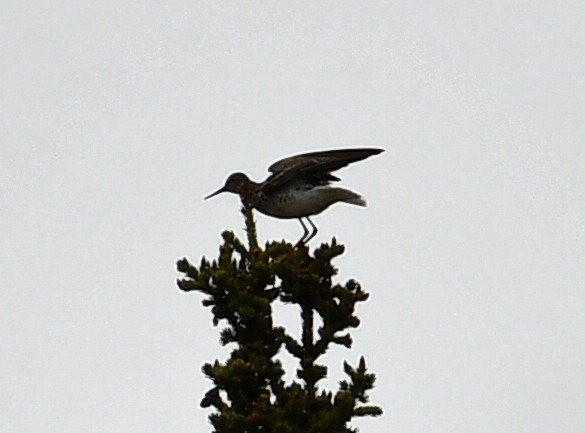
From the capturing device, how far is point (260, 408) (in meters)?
9.77

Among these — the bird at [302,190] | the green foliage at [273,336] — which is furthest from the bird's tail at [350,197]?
the green foliage at [273,336]

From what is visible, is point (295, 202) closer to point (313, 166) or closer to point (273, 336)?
point (313, 166)

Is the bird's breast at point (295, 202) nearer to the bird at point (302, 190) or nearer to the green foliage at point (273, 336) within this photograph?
the bird at point (302, 190)

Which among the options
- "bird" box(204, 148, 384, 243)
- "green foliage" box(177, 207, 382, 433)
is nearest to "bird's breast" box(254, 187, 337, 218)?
"bird" box(204, 148, 384, 243)

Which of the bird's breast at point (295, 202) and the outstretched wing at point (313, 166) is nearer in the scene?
the outstretched wing at point (313, 166)

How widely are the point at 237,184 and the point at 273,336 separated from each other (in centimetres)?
281

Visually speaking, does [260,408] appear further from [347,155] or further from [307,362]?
[347,155]

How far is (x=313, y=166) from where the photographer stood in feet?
39.9

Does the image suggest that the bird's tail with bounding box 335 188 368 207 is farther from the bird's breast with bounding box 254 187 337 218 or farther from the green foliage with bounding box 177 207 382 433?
the green foliage with bounding box 177 207 382 433

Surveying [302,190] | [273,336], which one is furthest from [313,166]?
[273,336]

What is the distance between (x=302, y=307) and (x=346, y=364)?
21.3 inches

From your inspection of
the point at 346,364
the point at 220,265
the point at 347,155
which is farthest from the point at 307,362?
the point at 347,155

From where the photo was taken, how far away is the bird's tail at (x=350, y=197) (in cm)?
1234

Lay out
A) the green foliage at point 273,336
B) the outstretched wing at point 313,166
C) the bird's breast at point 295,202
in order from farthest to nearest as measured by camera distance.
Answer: the bird's breast at point 295,202
the outstretched wing at point 313,166
the green foliage at point 273,336
